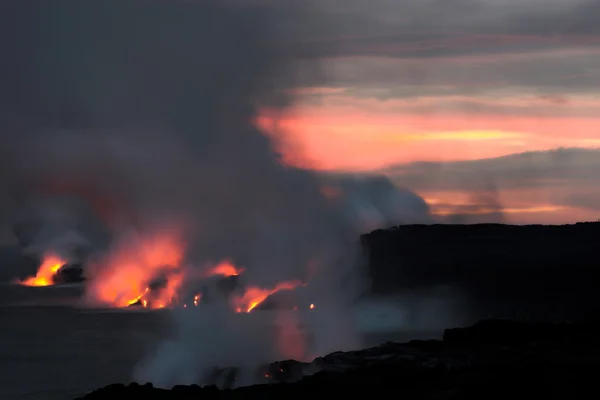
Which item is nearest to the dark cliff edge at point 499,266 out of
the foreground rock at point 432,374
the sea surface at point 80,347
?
the sea surface at point 80,347

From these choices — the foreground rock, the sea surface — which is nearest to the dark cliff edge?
the sea surface

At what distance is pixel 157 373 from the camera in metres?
83.6

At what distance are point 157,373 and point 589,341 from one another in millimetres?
34788

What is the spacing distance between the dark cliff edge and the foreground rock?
76941 mm

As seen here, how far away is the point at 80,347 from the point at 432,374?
9490 cm

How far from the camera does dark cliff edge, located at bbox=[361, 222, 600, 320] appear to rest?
144000 mm

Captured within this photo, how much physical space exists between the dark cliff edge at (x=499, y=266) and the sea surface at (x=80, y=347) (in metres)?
7.57

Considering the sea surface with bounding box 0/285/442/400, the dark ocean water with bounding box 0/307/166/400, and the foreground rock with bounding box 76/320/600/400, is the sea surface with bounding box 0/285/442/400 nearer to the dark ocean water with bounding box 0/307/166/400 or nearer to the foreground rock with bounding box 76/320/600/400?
the dark ocean water with bounding box 0/307/166/400

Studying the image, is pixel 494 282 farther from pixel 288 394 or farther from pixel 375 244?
pixel 288 394

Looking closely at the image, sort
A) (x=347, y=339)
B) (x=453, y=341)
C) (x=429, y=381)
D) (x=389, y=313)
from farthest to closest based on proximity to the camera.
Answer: (x=389, y=313)
(x=347, y=339)
(x=453, y=341)
(x=429, y=381)

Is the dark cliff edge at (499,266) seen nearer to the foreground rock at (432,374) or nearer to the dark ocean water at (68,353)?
the dark ocean water at (68,353)

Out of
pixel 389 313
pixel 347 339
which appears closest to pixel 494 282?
pixel 389 313

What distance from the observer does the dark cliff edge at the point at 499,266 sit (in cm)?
14400

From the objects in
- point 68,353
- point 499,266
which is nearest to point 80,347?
point 68,353
